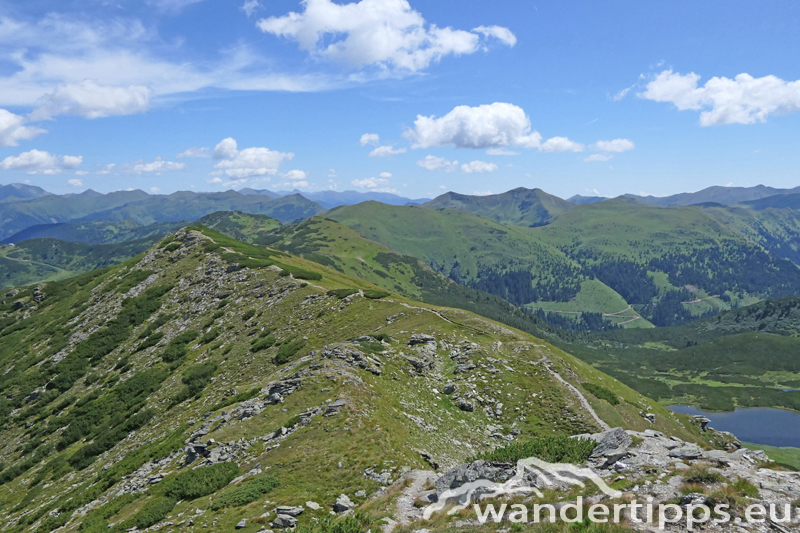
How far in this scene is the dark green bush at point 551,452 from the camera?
22141 millimetres

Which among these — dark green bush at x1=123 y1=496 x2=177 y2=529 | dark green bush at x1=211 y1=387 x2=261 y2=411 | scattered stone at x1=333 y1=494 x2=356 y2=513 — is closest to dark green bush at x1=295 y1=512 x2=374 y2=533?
scattered stone at x1=333 y1=494 x2=356 y2=513

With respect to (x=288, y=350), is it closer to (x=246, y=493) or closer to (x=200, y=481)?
(x=200, y=481)

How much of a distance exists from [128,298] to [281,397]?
7788 centimetres

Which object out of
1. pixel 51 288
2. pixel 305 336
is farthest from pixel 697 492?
pixel 51 288

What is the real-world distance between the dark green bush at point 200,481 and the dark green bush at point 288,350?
2370 cm

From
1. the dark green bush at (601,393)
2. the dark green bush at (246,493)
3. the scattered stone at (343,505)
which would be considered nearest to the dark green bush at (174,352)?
the dark green bush at (246,493)

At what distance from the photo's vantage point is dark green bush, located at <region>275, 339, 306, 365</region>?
170 ft

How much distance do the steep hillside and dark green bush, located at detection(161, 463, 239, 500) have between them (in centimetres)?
14

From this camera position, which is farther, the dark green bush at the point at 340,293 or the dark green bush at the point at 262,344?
the dark green bush at the point at 340,293

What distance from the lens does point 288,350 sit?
175 feet

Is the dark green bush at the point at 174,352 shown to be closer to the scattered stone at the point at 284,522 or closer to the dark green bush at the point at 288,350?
the dark green bush at the point at 288,350

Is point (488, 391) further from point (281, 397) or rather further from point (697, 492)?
point (697, 492)

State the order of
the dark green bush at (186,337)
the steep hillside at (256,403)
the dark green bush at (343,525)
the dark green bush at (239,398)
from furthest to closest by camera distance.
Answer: the dark green bush at (186,337)
the dark green bush at (239,398)
the steep hillside at (256,403)
the dark green bush at (343,525)

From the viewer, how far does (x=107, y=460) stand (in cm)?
4266
